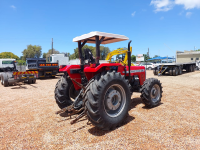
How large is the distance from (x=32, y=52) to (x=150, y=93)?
4690 centimetres

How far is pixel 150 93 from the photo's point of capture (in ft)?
15.1

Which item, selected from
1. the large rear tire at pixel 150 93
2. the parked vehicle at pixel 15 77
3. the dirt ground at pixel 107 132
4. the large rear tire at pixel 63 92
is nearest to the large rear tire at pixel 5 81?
the parked vehicle at pixel 15 77

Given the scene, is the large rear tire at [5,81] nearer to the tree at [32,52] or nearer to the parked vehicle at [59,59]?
the parked vehicle at [59,59]

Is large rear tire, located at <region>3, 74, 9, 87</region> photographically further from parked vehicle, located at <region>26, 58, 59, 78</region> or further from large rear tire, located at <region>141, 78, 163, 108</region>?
large rear tire, located at <region>141, 78, 163, 108</region>

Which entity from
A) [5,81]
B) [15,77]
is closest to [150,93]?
[15,77]

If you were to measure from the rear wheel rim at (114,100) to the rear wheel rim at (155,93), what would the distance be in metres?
1.55

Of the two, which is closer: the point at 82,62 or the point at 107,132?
the point at 107,132

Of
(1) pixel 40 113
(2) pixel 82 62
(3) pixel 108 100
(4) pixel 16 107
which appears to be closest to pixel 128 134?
(3) pixel 108 100

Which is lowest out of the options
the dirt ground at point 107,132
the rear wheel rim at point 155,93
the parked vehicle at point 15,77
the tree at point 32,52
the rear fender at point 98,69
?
the dirt ground at point 107,132

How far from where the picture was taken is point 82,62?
430 centimetres

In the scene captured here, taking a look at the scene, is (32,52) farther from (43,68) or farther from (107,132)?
(107,132)

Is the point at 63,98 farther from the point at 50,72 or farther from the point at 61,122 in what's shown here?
the point at 50,72

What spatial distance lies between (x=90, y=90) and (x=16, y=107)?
372 cm

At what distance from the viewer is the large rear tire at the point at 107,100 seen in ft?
9.88
